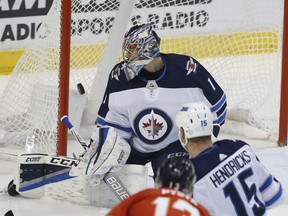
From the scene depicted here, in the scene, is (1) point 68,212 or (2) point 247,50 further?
(2) point 247,50

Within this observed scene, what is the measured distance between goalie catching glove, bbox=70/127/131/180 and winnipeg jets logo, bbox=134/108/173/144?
0.38 feet

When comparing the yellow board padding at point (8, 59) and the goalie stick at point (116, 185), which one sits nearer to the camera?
the goalie stick at point (116, 185)

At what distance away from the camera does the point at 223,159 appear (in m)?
3.39

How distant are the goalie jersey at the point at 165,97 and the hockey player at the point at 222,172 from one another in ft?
3.32

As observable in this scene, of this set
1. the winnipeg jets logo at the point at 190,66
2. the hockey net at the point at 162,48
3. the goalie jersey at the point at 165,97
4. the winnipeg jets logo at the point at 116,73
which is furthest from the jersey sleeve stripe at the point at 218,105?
the hockey net at the point at 162,48

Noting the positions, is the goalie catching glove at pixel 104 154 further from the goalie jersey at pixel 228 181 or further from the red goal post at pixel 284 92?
the red goal post at pixel 284 92

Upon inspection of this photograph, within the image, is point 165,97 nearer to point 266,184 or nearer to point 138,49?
point 138,49

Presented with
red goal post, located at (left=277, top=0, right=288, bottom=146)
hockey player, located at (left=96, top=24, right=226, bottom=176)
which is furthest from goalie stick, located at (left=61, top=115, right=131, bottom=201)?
red goal post, located at (left=277, top=0, right=288, bottom=146)

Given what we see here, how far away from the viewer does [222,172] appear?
11.0 ft

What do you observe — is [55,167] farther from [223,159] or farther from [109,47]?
[223,159]

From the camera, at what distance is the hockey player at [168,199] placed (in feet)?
8.75

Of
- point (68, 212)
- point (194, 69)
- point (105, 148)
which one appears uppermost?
point (194, 69)

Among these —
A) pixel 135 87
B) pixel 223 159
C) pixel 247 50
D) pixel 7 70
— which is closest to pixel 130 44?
pixel 135 87

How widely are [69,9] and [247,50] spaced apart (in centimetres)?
177
